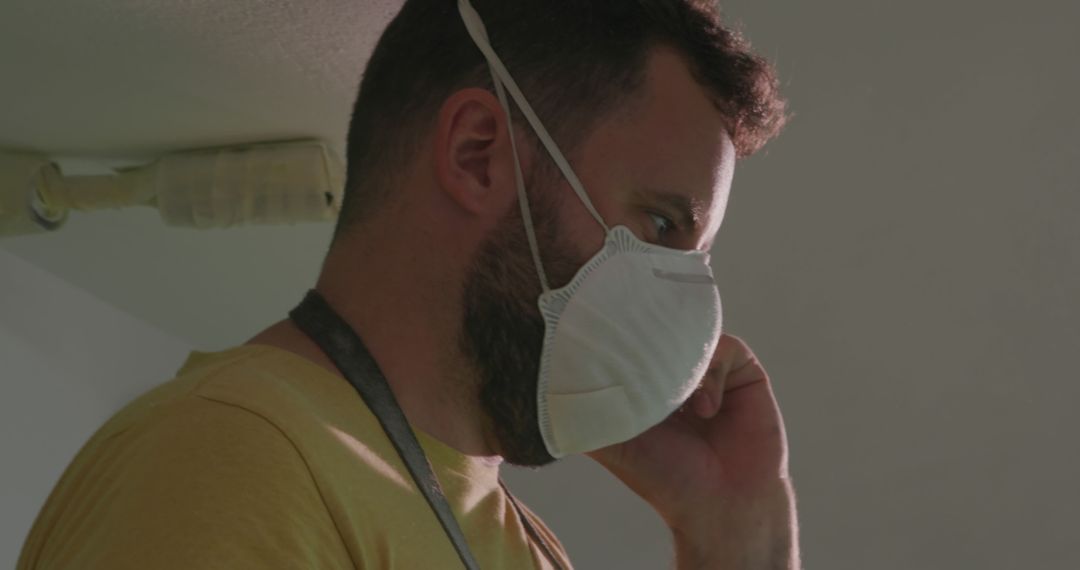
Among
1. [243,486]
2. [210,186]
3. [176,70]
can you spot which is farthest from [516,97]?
Result: [210,186]

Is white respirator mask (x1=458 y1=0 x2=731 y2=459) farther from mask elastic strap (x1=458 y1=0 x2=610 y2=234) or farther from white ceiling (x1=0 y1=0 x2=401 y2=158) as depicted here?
white ceiling (x1=0 y1=0 x2=401 y2=158)

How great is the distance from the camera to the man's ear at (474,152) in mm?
975

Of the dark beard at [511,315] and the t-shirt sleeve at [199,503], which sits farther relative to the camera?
the dark beard at [511,315]

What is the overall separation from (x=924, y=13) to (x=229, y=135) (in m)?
1.05

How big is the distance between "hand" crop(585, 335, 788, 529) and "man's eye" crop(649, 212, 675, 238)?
0.31 m

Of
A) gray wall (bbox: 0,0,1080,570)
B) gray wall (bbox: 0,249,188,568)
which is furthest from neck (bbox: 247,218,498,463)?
gray wall (bbox: 0,249,188,568)

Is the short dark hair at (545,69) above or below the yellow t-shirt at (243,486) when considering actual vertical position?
above

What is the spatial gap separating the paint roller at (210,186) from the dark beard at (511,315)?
91 cm

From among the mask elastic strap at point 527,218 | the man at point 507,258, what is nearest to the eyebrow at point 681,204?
the man at point 507,258

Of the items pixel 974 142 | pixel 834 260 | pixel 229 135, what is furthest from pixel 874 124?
pixel 229 135

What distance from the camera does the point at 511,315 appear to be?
958mm

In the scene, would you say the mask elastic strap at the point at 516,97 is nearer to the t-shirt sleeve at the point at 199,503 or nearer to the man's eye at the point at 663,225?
the man's eye at the point at 663,225

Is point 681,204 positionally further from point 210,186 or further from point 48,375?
point 48,375

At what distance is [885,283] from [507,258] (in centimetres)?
118
